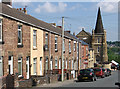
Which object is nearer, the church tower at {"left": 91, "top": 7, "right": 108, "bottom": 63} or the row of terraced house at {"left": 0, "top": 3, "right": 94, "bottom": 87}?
the row of terraced house at {"left": 0, "top": 3, "right": 94, "bottom": 87}

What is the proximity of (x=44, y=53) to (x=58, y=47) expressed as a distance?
232 inches

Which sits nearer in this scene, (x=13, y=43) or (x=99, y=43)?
(x=13, y=43)

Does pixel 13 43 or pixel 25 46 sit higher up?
pixel 13 43

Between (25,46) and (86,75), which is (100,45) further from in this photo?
(25,46)

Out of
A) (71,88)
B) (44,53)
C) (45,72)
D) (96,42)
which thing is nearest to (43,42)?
(44,53)

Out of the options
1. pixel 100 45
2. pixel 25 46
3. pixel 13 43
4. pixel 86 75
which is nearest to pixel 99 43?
pixel 100 45

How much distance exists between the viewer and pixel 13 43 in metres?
19.0

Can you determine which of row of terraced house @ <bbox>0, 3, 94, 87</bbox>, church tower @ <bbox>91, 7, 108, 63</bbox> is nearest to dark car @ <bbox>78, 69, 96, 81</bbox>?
row of terraced house @ <bbox>0, 3, 94, 87</bbox>

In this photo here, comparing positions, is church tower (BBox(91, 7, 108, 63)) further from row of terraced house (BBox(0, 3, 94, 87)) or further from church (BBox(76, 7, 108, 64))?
row of terraced house (BBox(0, 3, 94, 87))

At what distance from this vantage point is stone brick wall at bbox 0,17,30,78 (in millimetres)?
17703

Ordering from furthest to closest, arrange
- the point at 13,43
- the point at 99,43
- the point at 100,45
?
1. the point at 99,43
2. the point at 100,45
3. the point at 13,43

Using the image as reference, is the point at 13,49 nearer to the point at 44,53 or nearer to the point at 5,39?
the point at 5,39

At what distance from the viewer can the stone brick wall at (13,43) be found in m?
17.7

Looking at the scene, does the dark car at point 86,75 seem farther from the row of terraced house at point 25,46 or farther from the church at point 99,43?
the church at point 99,43
